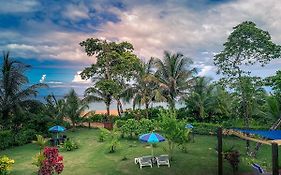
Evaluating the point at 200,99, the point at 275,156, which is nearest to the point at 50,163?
the point at 275,156

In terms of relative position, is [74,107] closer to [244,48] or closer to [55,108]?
[55,108]

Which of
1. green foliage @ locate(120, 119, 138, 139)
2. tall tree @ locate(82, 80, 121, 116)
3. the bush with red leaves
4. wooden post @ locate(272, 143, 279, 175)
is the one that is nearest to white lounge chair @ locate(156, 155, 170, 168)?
the bush with red leaves

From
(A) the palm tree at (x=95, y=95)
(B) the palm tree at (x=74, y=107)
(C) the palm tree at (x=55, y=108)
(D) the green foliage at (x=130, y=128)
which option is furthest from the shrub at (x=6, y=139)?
(A) the palm tree at (x=95, y=95)

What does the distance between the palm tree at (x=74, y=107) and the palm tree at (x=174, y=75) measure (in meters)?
7.84

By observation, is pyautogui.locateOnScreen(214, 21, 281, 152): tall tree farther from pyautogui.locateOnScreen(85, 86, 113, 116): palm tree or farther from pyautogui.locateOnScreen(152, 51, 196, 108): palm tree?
pyautogui.locateOnScreen(85, 86, 113, 116): palm tree

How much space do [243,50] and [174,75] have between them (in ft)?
33.1

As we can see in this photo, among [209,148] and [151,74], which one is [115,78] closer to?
[151,74]

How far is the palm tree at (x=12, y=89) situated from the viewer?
22.9 m

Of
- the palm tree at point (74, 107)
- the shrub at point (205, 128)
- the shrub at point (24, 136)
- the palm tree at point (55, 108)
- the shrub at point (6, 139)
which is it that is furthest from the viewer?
the palm tree at point (74, 107)

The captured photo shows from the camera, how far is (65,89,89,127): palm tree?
2828 centimetres

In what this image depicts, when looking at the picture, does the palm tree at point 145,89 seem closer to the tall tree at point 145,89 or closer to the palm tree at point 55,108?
Result: the tall tree at point 145,89

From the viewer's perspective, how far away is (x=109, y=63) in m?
31.4

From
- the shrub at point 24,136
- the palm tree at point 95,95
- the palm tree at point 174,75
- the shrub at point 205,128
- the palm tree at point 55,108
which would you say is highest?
the palm tree at point 174,75

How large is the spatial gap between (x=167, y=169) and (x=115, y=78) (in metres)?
18.3
